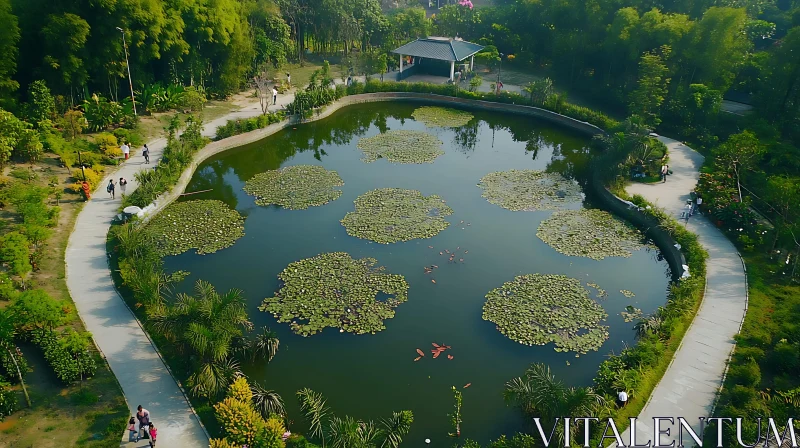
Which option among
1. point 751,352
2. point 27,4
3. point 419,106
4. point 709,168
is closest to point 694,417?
point 751,352

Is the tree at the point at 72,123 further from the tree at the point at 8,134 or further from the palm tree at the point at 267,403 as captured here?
the palm tree at the point at 267,403

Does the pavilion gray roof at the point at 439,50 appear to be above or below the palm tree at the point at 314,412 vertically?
above

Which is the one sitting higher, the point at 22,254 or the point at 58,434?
the point at 22,254

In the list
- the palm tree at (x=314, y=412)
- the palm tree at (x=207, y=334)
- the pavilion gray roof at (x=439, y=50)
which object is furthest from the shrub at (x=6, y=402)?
the pavilion gray roof at (x=439, y=50)

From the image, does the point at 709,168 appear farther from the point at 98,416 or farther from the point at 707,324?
the point at 98,416

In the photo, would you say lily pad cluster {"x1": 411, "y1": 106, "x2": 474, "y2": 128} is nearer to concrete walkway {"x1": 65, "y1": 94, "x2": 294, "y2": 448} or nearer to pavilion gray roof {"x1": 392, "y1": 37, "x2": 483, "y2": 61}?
pavilion gray roof {"x1": 392, "y1": 37, "x2": 483, "y2": 61}

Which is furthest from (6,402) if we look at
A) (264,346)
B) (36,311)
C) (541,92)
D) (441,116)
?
(541,92)

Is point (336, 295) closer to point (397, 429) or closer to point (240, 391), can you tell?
point (240, 391)
